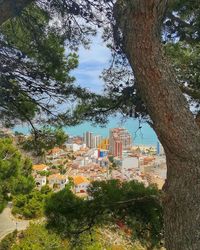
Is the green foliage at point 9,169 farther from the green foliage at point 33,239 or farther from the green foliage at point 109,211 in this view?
the green foliage at point 109,211

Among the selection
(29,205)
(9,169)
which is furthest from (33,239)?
(9,169)

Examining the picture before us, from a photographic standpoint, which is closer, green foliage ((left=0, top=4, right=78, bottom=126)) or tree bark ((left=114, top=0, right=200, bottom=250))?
tree bark ((left=114, top=0, right=200, bottom=250))

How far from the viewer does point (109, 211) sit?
266 centimetres

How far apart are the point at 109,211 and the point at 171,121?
1104mm

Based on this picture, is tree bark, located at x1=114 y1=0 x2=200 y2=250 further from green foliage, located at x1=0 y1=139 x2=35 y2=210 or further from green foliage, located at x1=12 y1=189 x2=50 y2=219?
green foliage, located at x1=12 y1=189 x2=50 y2=219

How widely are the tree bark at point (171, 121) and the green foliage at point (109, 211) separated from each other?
80cm

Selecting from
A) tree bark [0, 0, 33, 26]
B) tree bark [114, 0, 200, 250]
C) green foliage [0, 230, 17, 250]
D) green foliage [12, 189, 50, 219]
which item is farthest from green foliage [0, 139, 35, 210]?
tree bark [114, 0, 200, 250]

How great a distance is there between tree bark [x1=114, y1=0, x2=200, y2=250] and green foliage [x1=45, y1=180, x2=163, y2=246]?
80 cm

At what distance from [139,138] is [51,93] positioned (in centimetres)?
98

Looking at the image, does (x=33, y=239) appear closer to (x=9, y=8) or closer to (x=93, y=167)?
(x=9, y=8)

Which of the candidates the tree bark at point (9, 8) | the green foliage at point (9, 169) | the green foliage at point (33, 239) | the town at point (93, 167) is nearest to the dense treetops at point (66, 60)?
the tree bark at point (9, 8)

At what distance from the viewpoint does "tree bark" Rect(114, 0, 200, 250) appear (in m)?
1.75

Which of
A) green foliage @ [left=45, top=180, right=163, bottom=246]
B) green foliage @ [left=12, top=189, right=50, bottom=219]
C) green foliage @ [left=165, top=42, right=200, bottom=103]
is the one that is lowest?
green foliage @ [left=12, top=189, right=50, bottom=219]

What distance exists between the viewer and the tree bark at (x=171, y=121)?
5.74ft
